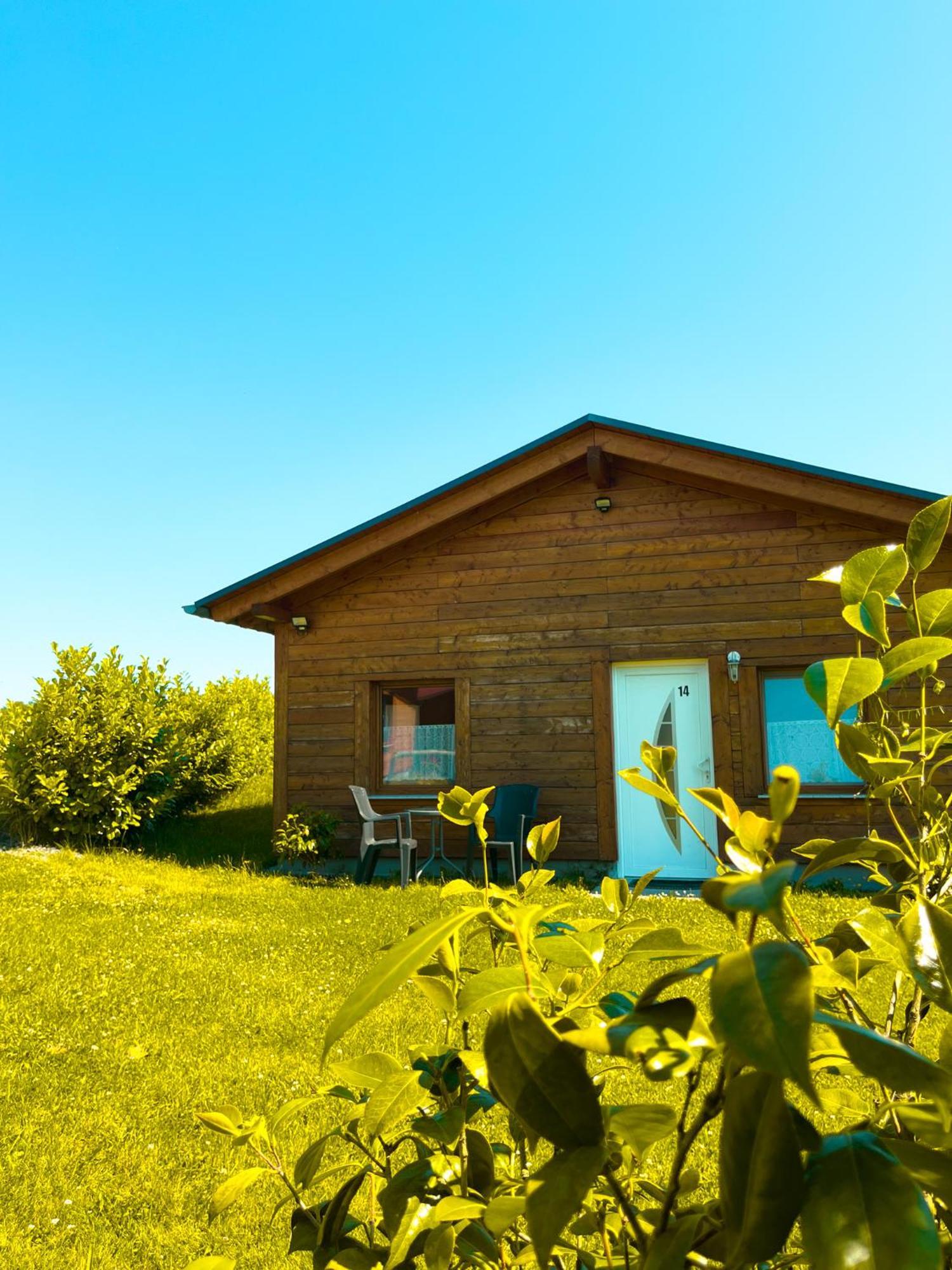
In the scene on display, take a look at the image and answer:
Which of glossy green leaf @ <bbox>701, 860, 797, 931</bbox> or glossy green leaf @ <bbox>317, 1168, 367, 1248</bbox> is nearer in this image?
glossy green leaf @ <bbox>701, 860, 797, 931</bbox>

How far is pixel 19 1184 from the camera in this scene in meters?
2.77

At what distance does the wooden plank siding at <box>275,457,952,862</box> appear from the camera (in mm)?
8805

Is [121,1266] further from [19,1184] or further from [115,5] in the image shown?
[115,5]

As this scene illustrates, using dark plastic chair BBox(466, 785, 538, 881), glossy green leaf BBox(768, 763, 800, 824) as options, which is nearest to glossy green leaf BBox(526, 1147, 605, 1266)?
glossy green leaf BBox(768, 763, 800, 824)

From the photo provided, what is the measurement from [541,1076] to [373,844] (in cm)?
839

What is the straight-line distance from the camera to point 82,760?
35.4ft

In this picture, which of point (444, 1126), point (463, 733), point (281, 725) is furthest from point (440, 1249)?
point (281, 725)

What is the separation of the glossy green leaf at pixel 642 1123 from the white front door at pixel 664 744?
333 inches

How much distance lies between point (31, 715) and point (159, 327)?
752 cm

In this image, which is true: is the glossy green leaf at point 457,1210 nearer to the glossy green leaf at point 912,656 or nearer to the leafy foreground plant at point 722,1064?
the leafy foreground plant at point 722,1064

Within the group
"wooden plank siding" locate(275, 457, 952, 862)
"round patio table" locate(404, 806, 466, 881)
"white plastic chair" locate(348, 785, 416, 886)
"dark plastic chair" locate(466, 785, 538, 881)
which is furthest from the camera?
"round patio table" locate(404, 806, 466, 881)

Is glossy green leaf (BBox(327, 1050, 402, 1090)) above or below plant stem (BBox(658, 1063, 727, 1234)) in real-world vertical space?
below

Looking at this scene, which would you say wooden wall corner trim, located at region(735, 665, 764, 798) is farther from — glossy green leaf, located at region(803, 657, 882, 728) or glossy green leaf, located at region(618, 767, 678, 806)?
glossy green leaf, located at region(803, 657, 882, 728)

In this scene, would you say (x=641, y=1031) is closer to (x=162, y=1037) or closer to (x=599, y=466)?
(x=162, y=1037)
